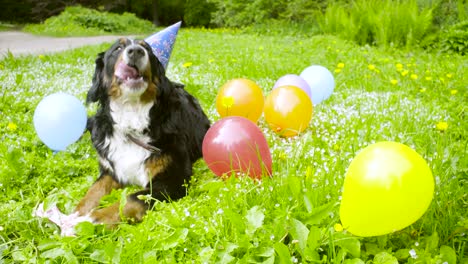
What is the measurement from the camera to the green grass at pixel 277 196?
203 centimetres

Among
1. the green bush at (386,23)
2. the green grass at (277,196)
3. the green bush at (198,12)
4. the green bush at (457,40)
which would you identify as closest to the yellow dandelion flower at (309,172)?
the green grass at (277,196)

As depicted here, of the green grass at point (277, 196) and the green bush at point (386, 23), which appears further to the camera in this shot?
the green bush at point (386, 23)

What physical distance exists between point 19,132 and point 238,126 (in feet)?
8.01

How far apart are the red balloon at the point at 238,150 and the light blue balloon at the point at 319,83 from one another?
2.15 meters

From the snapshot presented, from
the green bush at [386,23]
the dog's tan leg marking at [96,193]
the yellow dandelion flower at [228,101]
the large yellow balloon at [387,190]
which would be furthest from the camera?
the green bush at [386,23]

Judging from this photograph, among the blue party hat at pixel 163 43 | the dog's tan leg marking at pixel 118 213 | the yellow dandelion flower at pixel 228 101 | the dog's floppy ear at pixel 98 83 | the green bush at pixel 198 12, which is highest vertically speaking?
the blue party hat at pixel 163 43

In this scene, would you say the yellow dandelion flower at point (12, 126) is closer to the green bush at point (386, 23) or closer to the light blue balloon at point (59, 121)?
the light blue balloon at point (59, 121)

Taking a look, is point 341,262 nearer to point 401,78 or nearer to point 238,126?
point 238,126

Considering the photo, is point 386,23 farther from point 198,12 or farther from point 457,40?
point 198,12

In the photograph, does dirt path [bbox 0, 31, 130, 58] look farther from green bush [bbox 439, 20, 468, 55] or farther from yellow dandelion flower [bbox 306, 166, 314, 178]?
yellow dandelion flower [bbox 306, 166, 314, 178]

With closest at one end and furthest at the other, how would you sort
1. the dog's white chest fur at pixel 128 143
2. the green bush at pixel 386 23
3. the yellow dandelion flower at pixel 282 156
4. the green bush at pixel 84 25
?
the dog's white chest fur at pixel 128 143 → the yellow dandelion flower at pixel 282 156 → the green bush at pixel 386 23 → the green bush at pixel 84 25

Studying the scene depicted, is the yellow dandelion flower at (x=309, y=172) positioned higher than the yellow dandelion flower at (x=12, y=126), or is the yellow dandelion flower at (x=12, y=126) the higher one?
the yellow dandelion flower at (x=309, y=172)

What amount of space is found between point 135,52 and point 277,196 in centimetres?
140

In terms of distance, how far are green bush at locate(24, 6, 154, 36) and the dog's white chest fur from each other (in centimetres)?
1381
